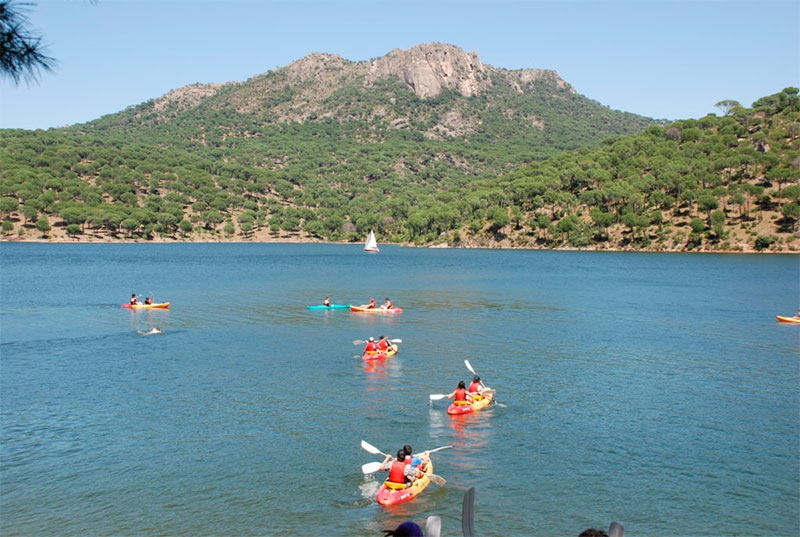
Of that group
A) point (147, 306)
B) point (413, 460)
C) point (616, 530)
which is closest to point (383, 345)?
point (413, 460)

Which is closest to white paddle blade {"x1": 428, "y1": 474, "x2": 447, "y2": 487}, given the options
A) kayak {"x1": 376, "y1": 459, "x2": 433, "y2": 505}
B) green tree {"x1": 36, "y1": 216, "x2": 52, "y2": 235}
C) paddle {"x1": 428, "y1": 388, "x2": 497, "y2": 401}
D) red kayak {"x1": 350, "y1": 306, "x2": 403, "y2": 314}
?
kayak {"x1": 376, "y1": 459, "x2": 433, "y2": 505}

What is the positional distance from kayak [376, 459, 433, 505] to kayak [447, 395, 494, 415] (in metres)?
8.64

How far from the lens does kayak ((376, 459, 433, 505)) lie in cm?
2088

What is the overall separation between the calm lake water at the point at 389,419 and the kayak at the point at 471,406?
427mm

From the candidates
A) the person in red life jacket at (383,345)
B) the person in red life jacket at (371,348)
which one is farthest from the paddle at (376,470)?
the person in red life jacket at (383,345)

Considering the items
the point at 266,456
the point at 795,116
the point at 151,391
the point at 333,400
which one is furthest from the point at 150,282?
the point at 795,116

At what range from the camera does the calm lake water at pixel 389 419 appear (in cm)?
2030

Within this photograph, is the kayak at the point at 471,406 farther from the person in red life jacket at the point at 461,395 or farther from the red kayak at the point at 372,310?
the red kayak at the point at 372,310

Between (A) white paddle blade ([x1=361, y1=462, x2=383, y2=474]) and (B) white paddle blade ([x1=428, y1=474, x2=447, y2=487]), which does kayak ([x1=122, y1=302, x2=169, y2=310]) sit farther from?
(B) white paddle blade ([x1=428, y1=474, x2=447, y2=487])

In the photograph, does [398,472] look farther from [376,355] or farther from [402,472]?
[376,355]

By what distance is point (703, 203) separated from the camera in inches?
6147

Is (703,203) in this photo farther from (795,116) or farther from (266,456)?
(266,456)

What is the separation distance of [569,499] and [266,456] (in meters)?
11.6

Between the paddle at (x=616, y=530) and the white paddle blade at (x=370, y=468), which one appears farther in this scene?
the white paddle blade at (x=370, y=468)
